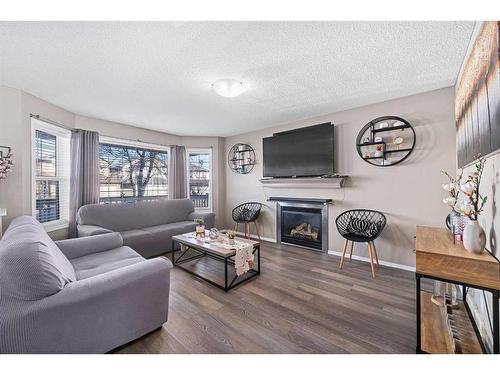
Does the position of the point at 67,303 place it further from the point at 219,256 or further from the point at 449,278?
the point at 449,278

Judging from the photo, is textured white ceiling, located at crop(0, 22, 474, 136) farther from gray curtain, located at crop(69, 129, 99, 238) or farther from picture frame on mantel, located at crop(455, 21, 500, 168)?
gray curtain, located at crop(69, 129, 99, 238)

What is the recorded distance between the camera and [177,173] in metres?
4.78

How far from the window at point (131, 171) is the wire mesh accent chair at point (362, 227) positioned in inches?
150

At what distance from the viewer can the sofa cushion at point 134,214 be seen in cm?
328

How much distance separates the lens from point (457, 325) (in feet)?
4.99

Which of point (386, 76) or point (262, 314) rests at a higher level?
point (386, 76)

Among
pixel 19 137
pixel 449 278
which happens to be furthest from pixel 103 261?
pixel 449 278

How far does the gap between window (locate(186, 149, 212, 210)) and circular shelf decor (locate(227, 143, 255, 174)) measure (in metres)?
0.58

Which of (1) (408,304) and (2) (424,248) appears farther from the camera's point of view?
(1) (408,304)

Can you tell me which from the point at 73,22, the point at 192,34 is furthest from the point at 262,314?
Answer: the point at 73,22

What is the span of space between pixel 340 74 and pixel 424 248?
183 cm
